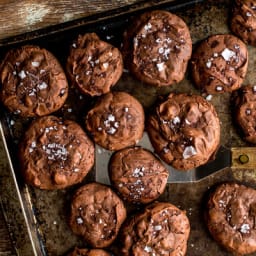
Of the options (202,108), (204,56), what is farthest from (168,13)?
(202,108)

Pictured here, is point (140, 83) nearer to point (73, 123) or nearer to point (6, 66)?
point (73, 123)

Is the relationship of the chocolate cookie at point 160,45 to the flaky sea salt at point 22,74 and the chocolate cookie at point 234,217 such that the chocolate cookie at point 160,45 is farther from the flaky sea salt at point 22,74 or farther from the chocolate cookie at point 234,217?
the chocolate cookie at point 234,217

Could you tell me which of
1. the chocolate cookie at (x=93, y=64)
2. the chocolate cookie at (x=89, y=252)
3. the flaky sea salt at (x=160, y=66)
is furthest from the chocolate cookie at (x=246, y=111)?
the chocolate cookie at (x=89, y=252)

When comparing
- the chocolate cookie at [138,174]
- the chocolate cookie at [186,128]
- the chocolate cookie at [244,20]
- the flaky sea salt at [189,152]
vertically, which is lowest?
the chocolate cookie at [138,174]

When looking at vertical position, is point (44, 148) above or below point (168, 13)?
below

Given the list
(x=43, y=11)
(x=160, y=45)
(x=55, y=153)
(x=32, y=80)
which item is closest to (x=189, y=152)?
(x=160, y=45)

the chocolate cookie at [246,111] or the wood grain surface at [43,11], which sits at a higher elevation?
the wood grain surface at [43,11]

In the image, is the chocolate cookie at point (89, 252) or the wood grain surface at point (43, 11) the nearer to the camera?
the wood grain surface at point (43, 11)
